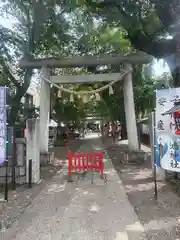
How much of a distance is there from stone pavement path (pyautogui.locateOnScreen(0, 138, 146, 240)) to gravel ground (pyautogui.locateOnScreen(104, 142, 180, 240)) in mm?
188

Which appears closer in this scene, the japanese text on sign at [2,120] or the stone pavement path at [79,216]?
the stone pavement path at [79,216]

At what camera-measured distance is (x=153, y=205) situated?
6.82 metres

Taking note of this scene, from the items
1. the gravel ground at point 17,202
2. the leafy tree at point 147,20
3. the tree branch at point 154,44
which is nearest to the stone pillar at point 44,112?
the gravel ground at point 17,202

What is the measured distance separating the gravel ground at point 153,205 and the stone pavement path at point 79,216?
0.19 metres

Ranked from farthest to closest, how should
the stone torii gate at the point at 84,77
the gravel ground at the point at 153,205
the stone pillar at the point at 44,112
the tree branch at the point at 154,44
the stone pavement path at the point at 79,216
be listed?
the stone pillar at the point at 44,112 → the stone torii gate at the point at 84,77 → the tree branch at the point at 154,44 → the gravel ground at the point at 153,205 → the stone pavement path at the point at 79,216

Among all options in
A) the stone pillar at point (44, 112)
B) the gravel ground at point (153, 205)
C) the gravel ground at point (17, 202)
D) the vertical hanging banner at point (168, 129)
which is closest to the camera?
the gravel ground at point (153, 205)

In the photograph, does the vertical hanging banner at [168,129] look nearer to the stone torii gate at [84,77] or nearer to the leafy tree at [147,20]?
the leafy tree at [147,20]

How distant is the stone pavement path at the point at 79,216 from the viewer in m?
5.03

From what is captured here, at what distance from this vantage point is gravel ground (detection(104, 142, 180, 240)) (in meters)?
5.15

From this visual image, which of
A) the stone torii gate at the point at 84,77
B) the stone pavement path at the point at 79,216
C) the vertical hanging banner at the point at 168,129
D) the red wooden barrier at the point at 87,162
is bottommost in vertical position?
the stone pavement path at the point at 79,216

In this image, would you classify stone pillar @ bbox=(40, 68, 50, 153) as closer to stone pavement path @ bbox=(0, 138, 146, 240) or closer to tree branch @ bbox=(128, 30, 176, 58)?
tree branch @ bbox=(128, 30, 176, 58)

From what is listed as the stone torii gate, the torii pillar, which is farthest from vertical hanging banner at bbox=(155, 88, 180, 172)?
the torii pillar

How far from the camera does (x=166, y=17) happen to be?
9.83m

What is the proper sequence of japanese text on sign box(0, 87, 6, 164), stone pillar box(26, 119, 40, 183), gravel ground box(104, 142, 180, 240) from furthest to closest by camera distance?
stone pillar box(26, 119, 40, 183), japanese text on sign box(0, 87, 6, 164), gravel ground box(104, 142, 180, 240)
